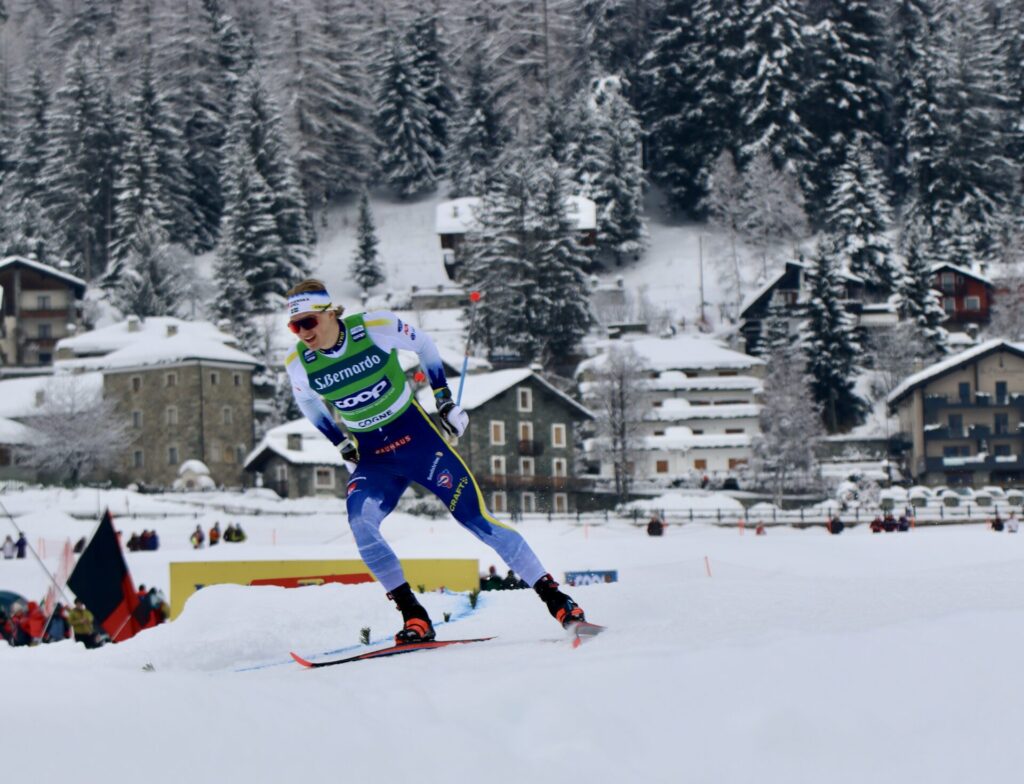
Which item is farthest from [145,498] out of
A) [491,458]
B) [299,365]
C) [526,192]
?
[299,365]

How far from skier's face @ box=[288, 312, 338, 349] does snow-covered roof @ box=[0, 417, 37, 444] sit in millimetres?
60067

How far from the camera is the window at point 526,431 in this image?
192 ft

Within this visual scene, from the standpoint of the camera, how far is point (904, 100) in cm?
10312

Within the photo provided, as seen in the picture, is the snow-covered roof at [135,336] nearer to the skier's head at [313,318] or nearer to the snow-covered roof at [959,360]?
the snow-covered roof at [959,360]

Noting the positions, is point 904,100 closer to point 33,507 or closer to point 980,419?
point 980,419

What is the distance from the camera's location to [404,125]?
108688mm

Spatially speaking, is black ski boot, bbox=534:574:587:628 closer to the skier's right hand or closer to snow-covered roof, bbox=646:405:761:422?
the skier's right hand

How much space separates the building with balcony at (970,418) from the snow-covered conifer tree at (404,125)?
5397cm

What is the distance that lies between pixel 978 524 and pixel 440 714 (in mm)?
41352

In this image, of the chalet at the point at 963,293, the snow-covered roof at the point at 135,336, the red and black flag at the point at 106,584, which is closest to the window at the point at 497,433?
the snow-covered roof at the point at 135,336

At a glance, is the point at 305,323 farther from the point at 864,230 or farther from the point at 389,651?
the point at 864,230

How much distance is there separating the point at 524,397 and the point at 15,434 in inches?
982

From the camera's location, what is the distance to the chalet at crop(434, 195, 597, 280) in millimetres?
92438

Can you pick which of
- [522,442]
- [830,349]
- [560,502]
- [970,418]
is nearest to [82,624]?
[522,442]
